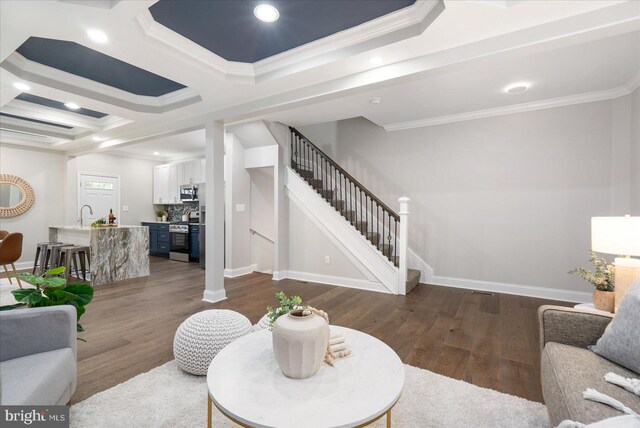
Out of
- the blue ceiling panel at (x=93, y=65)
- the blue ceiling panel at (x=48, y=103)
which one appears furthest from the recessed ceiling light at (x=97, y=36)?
the blue ceiling panel at (x=48, y=103)

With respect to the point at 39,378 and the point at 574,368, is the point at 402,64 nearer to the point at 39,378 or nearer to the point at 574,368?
the point at 574,368

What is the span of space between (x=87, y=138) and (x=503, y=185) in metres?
7.36

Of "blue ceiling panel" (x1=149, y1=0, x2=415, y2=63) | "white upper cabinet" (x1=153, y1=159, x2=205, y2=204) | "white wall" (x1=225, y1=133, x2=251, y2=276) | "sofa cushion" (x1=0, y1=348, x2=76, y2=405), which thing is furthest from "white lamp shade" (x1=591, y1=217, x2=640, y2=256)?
"white upper cabinet" (x1=153, y1=159, x2=205, y2=204)

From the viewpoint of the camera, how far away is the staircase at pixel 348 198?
4.98 m

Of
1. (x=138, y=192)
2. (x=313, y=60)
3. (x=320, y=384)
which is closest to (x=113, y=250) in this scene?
(x=138, y=192)

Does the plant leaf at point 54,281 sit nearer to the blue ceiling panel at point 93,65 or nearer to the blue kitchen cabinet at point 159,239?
the blue ceiling panel at point 93,65

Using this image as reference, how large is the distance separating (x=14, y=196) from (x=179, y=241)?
325cm

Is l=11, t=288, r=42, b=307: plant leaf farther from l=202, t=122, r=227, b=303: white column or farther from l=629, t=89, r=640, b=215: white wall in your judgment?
l=629, t=89, r=640, b=215: white wall

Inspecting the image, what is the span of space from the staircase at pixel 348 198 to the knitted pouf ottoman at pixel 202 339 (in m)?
2.87

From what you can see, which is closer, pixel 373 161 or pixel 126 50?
pixel 126 50

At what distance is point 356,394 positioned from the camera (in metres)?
1.24

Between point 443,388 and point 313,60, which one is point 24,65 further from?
point 443,388

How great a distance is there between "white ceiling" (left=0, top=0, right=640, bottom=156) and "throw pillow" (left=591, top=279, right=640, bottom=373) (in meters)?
1.83

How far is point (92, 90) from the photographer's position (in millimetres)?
3645
